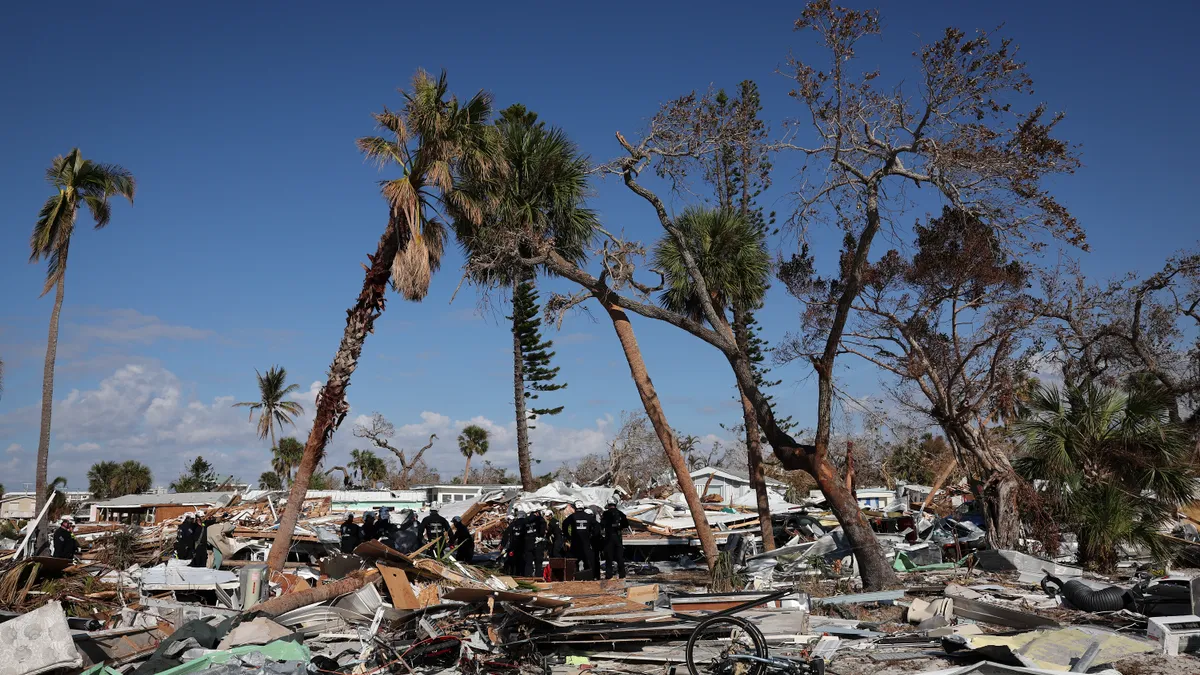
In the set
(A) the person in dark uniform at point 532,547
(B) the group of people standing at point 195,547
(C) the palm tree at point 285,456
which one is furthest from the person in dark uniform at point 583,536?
(C) the palm tree at point 285,456

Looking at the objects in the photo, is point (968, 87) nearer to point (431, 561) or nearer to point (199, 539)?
point (431, 561)

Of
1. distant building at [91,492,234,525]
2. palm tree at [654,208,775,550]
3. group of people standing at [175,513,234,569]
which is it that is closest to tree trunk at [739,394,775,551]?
palm tree at [654,208,775,550]

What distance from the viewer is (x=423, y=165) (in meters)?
15.6

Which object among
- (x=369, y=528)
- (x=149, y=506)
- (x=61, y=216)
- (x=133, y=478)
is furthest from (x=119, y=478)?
(x=369, y=528)

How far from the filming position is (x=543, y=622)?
9.64 m

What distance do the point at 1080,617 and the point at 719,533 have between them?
37.2ft

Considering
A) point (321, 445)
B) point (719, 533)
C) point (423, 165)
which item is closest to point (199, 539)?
point (321, 445)

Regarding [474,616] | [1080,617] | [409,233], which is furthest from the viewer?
[409,233]

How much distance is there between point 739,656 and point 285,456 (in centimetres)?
5196

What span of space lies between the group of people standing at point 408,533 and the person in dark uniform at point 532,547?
4.27ft

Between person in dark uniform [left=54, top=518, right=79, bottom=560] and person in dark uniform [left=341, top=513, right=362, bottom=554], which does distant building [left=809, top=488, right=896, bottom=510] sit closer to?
person in dark uniform [left=341, top=513, right=362, bottom=554]

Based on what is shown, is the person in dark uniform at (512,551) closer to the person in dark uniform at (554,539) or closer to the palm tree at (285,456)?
the person in dark uniform at (554,539)

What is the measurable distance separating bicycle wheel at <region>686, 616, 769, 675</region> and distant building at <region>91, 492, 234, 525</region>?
27.5m

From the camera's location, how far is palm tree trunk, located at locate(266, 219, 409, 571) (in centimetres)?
1480
